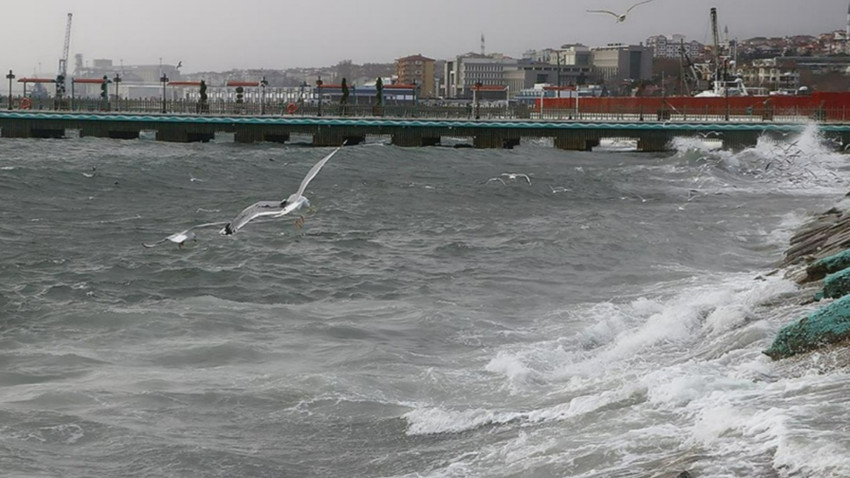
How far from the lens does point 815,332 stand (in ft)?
37.3

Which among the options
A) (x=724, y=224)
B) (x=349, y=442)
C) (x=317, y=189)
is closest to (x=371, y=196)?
(x=317, y=189)

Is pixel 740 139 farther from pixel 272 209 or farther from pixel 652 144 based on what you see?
pixel 272 209

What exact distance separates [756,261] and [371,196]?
56.2 feet

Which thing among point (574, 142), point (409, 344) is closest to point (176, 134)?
point (574, 142)

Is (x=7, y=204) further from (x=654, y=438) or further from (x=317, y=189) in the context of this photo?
(x=654, y=438)

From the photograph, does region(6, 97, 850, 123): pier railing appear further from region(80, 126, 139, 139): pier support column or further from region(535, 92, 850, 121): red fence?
region(80, 126, 139, 139): pier support column

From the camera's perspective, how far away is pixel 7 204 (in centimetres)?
3319

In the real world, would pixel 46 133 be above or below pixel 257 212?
above

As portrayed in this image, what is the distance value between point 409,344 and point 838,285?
5554 mm

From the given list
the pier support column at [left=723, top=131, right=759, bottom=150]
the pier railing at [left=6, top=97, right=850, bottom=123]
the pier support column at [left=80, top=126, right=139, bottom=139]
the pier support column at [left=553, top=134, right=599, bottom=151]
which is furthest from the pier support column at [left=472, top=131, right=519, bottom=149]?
the pier support column at [left=80, top=126, right=139, bottom=139]

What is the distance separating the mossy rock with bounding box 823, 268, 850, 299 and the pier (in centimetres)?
5072

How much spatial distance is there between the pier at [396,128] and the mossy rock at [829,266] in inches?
1911

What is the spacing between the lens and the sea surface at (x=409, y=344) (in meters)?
10.3

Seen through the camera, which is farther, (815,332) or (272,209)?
(272,209)
